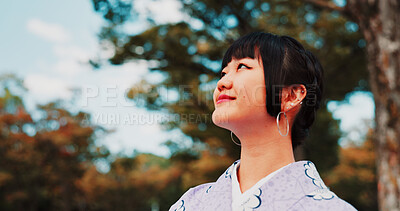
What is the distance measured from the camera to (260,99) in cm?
159

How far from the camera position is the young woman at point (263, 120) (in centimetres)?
151

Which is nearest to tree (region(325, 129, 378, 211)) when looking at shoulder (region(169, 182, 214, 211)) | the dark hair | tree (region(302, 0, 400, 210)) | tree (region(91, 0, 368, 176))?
tree (region(91, 0, 368, 176))

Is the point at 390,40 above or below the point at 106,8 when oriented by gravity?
below

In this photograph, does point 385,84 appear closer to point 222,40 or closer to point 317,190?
point 317,190

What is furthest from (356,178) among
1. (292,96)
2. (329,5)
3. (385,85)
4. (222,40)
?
(292,96)

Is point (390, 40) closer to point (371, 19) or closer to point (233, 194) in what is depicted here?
point (371, 19)

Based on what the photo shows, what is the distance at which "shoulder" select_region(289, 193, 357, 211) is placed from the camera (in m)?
1.35

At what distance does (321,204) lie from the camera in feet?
4.53

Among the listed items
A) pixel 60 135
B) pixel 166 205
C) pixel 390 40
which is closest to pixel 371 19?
pixel 390 40

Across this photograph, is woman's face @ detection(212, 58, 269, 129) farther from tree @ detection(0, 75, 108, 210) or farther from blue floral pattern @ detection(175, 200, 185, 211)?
tree @ detection(0, 75, 108, 210)

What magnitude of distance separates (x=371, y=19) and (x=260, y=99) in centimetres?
385

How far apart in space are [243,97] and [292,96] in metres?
0.25

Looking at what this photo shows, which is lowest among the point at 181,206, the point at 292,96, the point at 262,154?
the point at 181,206

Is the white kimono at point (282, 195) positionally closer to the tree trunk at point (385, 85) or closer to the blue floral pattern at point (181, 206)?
the blue floral pattern at point (181, 206)
